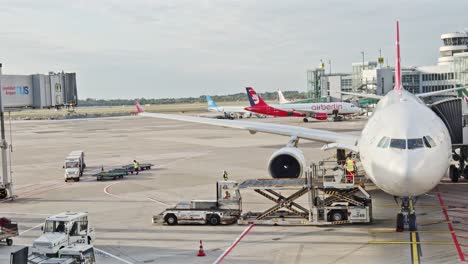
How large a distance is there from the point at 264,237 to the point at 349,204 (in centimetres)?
386

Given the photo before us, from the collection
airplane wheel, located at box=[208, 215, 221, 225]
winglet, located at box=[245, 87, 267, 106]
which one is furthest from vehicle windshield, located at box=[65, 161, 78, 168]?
winglet, located at box=[245, 87, 267, 106]

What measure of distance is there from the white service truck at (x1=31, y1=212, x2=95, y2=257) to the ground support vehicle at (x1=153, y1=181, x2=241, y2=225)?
3.80 metres

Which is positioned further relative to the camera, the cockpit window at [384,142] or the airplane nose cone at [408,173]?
the cockpit window at [384,142]

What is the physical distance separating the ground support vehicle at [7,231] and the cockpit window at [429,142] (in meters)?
13.8

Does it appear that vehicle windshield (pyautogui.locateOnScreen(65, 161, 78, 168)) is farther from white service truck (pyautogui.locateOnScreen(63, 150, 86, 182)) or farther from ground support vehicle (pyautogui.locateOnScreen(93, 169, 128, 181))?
ground support vehicle (pyautogui.locateOnScreen(93, 169, 128, 181))

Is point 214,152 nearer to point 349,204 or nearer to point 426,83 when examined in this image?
point 349,204

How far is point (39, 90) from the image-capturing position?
95.8 feet

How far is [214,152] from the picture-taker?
48.4 metres

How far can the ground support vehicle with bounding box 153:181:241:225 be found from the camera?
2161cm

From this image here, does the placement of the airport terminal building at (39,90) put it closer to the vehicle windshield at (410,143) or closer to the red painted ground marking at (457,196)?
the vehicle windshield at (410,143)

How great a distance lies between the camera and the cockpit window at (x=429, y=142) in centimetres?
1634

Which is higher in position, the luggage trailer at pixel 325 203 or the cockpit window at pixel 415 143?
the cockpit window at pixel 415 143

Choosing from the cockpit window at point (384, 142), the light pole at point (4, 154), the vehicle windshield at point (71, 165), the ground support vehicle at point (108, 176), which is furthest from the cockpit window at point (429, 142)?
the vehicle windshield at point (71, 165)

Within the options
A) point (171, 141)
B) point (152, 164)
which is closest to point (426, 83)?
point (171, 141)
